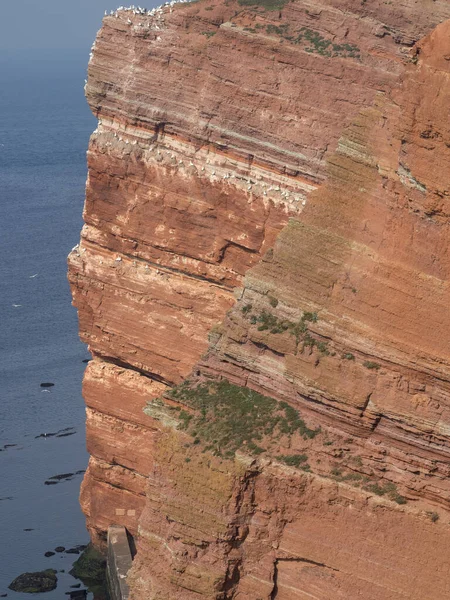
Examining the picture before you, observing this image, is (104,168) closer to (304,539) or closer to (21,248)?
(304,539)

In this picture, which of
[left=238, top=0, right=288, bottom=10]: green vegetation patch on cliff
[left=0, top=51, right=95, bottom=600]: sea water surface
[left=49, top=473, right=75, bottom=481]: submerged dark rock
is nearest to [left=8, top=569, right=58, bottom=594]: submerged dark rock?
[left=0, top=51, right=95, bottom=600]: sea water surface

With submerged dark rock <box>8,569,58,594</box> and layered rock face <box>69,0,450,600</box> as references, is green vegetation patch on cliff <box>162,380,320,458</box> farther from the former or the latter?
submerged dark rock <box>8,569,58,594</box>

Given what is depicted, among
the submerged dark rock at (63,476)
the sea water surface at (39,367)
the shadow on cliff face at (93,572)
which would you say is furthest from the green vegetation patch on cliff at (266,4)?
the submerged dark rock at (63,476)

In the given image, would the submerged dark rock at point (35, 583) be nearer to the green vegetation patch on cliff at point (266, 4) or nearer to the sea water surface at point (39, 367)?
the sea water surface at point (39, 367)

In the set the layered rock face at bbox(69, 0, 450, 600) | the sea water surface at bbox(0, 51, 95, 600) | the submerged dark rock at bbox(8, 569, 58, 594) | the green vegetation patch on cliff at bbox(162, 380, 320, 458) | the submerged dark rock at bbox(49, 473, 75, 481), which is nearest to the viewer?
the layered rock face at bbox(69, 0, 450, 600)

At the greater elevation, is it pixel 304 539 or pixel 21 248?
pixel 304 539

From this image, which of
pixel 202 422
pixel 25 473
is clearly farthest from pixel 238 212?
pixel 25 473
